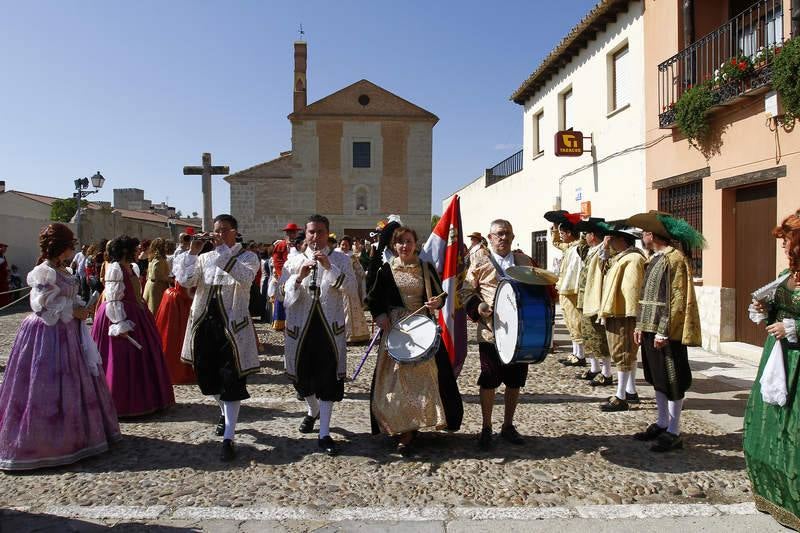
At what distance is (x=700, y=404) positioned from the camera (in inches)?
241

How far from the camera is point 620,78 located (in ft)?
39.1

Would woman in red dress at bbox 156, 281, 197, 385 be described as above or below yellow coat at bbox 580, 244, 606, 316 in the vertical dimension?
below

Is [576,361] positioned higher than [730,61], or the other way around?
[730,61]

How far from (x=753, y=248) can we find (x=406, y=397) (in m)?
6.32

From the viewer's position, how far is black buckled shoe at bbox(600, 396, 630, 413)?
591 cm

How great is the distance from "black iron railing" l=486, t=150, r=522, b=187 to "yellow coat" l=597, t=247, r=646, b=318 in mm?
12429

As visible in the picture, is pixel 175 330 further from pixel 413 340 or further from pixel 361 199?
pixel 361 199

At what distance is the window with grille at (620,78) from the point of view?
38.1 feet

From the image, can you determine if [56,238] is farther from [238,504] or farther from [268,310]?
[268,310]

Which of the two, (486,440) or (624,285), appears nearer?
(486,440)

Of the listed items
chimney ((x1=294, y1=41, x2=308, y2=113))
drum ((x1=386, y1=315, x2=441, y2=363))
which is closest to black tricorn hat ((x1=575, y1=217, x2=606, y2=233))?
drum ((x1=386, y1=315, x2=441, y2=363))

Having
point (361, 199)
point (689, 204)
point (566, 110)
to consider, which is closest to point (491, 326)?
point (689, 204)

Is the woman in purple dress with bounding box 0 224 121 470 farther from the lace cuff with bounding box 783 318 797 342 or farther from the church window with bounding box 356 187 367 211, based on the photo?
the church window with bounding box 356 187 367 211

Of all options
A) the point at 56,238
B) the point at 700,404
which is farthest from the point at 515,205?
the point at 56,238
